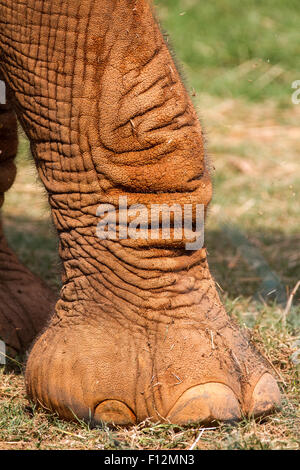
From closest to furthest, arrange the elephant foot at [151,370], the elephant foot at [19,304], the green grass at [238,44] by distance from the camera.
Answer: the elephant foot at [151,370] < the elephant foot at [19,304] < the green grass at [238,44]

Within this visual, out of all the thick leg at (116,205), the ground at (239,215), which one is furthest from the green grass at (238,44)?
the thick leg at (116,205)

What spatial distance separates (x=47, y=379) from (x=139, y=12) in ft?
2.38

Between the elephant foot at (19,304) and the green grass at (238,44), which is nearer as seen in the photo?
the elephant foot at (19,304)

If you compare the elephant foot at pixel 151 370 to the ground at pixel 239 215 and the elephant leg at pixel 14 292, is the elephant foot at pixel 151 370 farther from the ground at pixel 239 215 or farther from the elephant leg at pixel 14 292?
the elephant leg at pixel 14 292

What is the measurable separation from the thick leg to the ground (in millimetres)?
55

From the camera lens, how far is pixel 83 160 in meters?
1.60

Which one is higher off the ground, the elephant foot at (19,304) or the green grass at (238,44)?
the green grass at (238,44)

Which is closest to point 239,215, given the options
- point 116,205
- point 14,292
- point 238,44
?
point 14,292

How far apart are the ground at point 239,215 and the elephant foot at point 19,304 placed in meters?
0.07

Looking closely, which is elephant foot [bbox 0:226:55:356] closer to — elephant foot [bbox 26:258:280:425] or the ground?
the ground

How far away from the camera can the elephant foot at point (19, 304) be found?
198 centimetres

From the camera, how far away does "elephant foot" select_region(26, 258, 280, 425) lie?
1528 mm

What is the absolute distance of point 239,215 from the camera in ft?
10.6

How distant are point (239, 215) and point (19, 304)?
→ 1395mm
